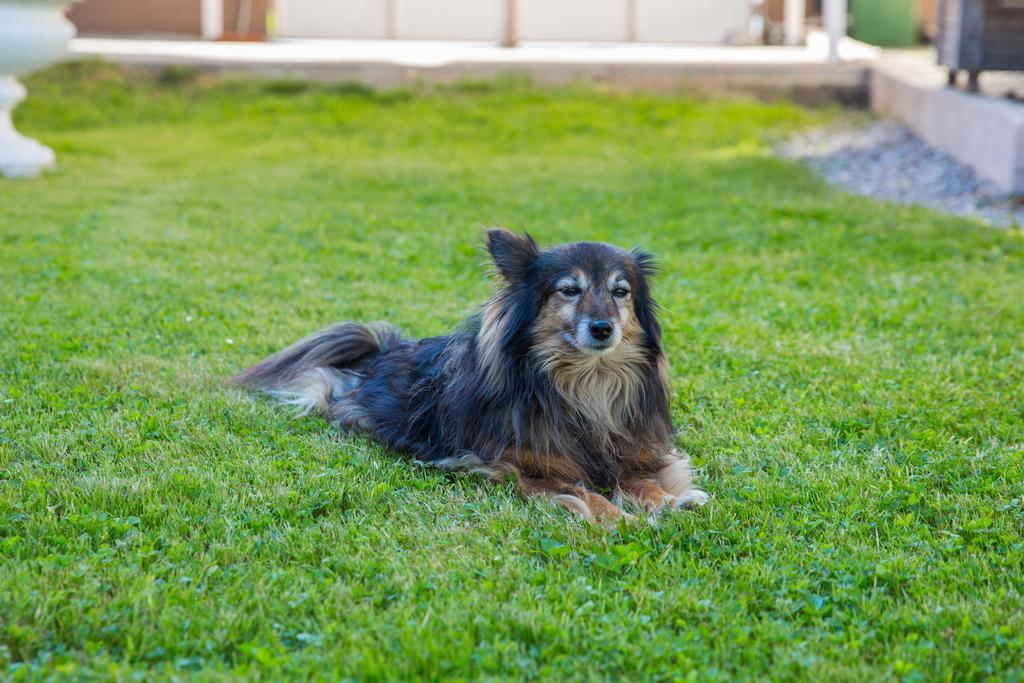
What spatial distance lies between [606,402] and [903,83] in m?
10.2

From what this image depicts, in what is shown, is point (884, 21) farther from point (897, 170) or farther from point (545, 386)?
point (545, 386)

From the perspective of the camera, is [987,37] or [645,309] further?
[987,37]

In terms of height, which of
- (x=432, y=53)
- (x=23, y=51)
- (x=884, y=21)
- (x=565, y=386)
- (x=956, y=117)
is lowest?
(x=565, y=386)

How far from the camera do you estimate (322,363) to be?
5012 millimetres

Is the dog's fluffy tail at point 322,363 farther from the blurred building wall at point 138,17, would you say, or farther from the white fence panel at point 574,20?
the blurred building wall at point 138,17

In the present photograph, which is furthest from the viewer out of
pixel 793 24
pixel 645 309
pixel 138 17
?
pixel 138 17

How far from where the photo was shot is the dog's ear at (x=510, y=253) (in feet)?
13.4

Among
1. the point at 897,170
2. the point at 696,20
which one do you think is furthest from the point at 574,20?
the point at 897,170

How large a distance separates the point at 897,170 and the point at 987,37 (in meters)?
1.46

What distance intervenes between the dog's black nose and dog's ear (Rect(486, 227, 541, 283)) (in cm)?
37

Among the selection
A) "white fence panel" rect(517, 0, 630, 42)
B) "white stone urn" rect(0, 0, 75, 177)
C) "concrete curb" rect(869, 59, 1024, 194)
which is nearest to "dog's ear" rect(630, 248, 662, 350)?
"concrete curb" rect(869, 59, 1024, 194)

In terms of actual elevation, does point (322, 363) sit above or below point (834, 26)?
below

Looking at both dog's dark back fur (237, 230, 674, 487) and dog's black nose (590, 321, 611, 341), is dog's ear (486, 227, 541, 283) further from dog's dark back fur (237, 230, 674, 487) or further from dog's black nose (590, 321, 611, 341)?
dog's black nose (590, 321, 611, 341)

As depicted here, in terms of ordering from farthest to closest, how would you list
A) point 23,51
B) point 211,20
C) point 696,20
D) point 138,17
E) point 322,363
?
1. point 138,17
2. point 696,20
3. point 211,20
4. point 23,51
5. point 322,363
